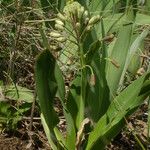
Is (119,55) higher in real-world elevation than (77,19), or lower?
lower

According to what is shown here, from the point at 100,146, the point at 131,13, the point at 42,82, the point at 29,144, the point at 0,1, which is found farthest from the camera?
the point at 0,1

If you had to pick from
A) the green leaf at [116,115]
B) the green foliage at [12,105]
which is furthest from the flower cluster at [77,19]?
the green foliage at [12,105]

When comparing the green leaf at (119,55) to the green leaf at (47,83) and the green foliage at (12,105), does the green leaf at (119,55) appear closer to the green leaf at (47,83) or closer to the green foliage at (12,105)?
the green leaf at (47,83)

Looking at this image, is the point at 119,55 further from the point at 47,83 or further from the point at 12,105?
the point at 12,105

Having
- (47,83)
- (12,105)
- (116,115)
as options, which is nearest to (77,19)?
(47,83)


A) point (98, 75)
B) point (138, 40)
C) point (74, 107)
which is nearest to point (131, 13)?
point (138, 40)

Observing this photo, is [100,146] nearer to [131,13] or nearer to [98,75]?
[98,75]

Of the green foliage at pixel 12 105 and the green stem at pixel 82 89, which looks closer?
the green stem at pixel 82 89

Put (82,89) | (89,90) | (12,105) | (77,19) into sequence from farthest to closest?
1. (12,105)
2. (89,90)
3. (82,89)
4. (77,19)

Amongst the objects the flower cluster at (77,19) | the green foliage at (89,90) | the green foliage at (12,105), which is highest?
the flower cluster at (77,19)
